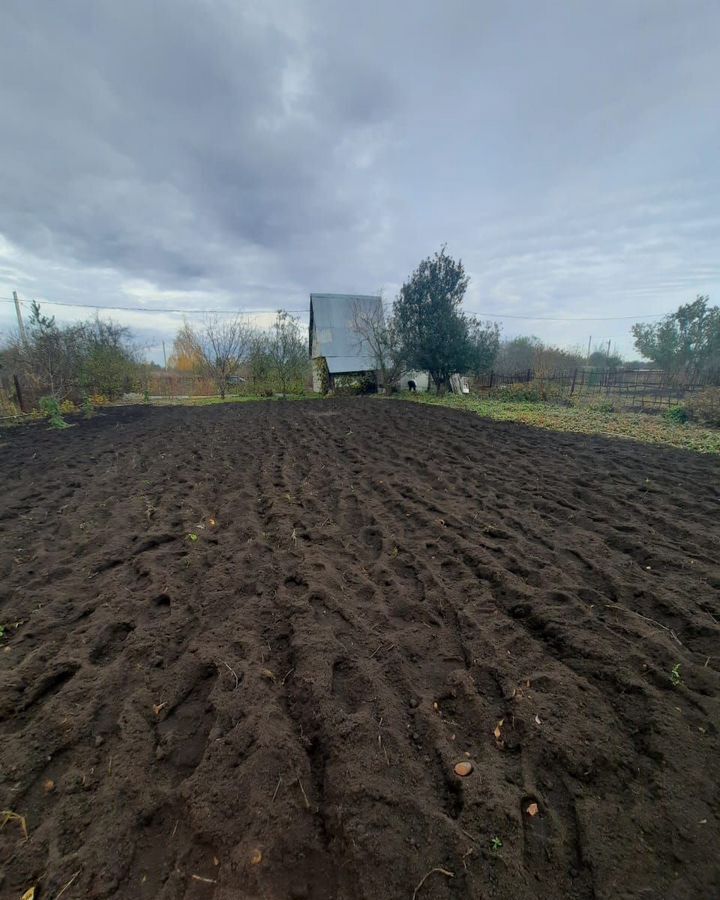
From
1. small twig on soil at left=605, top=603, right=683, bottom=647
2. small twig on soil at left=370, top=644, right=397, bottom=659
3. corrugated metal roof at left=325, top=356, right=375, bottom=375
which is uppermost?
corrugated metal roof at left=325, top=356, right=375, bottom=375

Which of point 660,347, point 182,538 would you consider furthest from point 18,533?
point 660,347

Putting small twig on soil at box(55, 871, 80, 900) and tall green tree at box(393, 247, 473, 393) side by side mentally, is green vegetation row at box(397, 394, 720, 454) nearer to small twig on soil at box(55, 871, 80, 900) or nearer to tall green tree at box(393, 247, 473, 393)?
tall green tree at box(393, 247, 473, 393)

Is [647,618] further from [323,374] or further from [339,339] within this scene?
[339,339]

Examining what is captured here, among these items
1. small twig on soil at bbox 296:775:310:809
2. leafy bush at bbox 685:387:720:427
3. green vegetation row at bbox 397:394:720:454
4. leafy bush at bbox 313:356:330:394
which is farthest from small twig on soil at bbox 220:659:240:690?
leafy bush at bbox 313:356:330:394

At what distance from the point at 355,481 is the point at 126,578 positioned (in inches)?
127

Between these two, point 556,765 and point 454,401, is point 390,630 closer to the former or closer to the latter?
point 556,765

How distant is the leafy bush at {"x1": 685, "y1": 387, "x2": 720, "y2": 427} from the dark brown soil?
8.66 metres

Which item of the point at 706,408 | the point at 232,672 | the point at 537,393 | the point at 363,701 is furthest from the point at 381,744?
the point at 537,393

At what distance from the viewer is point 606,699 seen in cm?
203

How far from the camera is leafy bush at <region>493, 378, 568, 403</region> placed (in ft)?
55.3

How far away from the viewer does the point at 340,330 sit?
82.8 ft

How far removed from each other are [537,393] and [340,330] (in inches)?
532

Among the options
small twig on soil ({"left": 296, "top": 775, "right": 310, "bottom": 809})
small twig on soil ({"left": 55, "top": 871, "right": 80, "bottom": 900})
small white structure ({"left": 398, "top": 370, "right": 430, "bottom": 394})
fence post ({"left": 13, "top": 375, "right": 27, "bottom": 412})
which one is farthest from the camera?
small white structure ({"left": 398, "top": 370, "right": 430, "bottom": 394})

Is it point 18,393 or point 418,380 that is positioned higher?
point 418,380
